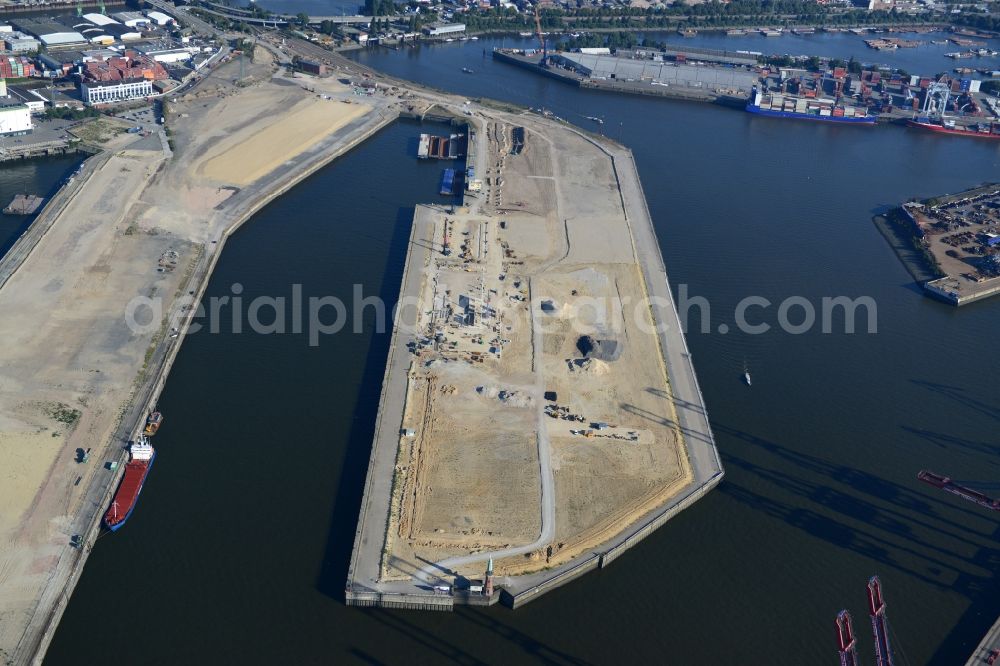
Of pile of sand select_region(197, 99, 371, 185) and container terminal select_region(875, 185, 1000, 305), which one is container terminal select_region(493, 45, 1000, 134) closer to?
container terminal select_region(875, 185, 1000, 305)

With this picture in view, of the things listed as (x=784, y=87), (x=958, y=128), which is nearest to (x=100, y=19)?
(x=784, y=87)

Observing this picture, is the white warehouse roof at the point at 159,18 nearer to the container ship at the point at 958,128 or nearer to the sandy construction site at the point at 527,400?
the sandy construction site at the point at 527,400

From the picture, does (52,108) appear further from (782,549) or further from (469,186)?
(782,549)

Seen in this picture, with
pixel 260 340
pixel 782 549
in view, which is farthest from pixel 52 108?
pixel 782 549

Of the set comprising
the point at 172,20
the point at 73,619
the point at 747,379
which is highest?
the point at 172,20

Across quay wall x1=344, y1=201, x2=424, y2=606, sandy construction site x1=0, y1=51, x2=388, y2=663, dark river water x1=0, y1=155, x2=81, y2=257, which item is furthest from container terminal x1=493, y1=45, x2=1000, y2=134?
quay wall x1=344, y1=201, x2=424, y2=606

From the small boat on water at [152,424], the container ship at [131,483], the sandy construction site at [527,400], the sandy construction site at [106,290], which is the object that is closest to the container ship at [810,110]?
the sandy construction site at [527,400]
